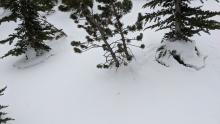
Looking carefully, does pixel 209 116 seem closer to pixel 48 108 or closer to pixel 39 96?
pixel 48 108

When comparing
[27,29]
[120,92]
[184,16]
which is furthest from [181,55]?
[27,29]

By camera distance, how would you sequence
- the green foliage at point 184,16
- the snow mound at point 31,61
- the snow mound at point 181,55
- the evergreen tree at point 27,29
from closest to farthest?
the green foliage at point 184,16, the snow mound at point 181,55, the evergreen tree at point 27,29, the snow mound at point 31,61

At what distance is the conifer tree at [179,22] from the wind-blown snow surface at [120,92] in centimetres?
66

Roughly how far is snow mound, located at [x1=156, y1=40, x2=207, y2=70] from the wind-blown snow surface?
0.95 feet

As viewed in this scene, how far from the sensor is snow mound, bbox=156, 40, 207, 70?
13.3m

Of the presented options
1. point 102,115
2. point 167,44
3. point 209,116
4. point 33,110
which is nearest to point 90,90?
point 102,115

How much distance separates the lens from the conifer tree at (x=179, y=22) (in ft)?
40.7

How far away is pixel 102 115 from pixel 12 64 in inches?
338

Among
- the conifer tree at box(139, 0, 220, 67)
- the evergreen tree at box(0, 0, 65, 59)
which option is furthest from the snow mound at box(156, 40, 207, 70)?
the evergreen tree at box(0, 0, 65, 59)

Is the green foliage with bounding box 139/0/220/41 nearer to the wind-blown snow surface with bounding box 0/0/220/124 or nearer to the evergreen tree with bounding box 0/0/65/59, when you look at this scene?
the wind-blown snow surface with bounding box 0/0/220/124

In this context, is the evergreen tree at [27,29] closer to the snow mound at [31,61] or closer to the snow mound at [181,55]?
the snow mound at [31,61]

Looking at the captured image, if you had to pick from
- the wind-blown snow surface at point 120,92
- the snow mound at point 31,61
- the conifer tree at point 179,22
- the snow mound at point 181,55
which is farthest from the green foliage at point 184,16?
the snow mound at point 31,61

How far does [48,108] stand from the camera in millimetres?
13320

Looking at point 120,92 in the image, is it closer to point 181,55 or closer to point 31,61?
point 181,55
